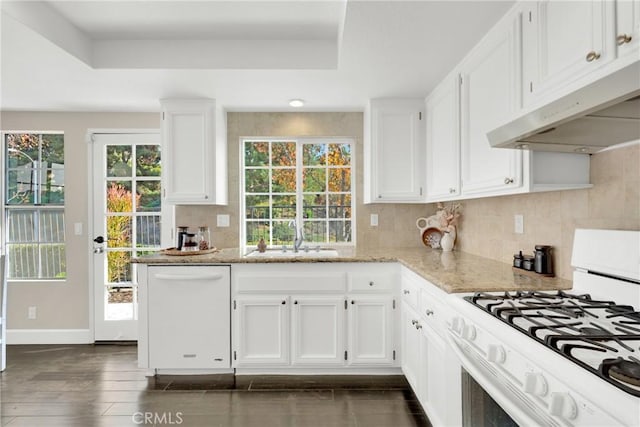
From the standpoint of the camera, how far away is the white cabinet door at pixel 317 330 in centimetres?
259

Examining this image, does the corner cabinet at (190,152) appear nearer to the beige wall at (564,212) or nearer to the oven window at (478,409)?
the beige wall at (564,212)

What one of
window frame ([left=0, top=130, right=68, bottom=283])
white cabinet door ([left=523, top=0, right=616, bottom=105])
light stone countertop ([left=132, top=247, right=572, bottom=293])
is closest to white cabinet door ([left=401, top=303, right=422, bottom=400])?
light stone countertop ([left=132, top=247, right=572, bottom=293])

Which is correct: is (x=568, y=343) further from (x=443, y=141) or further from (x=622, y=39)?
(x=443, y=141)

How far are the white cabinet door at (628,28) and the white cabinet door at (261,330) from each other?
7.19 ft

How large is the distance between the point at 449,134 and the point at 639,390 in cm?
198

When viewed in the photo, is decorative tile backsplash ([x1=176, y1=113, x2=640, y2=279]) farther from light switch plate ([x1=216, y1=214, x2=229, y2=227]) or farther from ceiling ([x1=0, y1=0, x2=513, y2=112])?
ceiling ([x1=0, y1=0, x2=513, y2=112])

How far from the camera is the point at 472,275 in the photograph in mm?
1841

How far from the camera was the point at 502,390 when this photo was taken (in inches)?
40.8

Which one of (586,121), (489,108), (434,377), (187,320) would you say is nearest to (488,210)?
(489,108)

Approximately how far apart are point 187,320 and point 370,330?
1316 mm

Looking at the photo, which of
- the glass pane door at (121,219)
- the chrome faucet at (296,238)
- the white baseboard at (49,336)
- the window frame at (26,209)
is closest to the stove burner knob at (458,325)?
the chrome faucet at (296,238)

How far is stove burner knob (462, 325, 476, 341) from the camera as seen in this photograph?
4.14 feet

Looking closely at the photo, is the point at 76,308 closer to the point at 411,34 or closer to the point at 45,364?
the point at 45,364

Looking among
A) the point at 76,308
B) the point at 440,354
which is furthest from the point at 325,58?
the point at 76,308
